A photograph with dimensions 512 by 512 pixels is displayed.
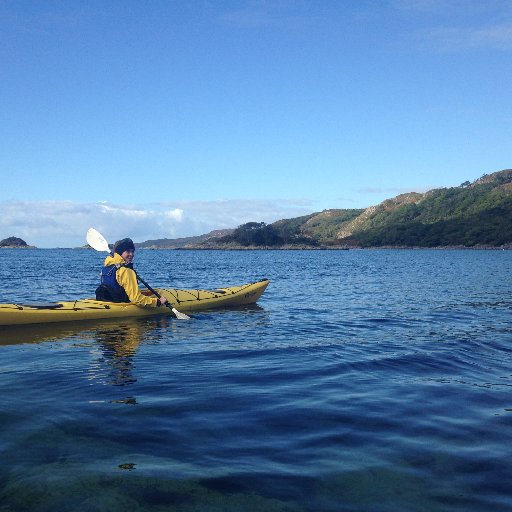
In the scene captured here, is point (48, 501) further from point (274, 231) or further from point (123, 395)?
point (274, 231)

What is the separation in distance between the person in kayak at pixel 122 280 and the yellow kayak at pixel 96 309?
275mm

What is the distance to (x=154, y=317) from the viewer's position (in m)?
14.0

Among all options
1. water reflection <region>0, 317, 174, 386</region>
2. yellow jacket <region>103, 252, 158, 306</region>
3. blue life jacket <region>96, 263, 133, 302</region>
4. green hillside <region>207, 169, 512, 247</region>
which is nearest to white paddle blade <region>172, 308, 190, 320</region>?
water reflection <region>0, 317, 174, 386</region>

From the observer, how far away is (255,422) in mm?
5461

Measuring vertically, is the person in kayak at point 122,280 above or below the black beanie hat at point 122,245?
below

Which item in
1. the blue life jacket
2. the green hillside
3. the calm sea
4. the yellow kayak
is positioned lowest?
the calm sea

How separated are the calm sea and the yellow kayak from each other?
1.13 m

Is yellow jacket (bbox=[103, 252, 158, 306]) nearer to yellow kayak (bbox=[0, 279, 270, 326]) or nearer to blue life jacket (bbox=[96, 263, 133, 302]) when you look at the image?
blue life jacket (bbox=[96, 263, 133, 302])

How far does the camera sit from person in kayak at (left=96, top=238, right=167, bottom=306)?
1277 centimetres

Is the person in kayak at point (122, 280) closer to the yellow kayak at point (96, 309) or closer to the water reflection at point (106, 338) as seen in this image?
the yellow kayak at point (96, 309)

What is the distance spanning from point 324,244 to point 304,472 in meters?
193

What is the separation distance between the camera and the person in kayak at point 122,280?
1277 centimetres

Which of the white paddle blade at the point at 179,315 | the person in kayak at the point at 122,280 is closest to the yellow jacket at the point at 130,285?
the person in kayak at the point at 122,280

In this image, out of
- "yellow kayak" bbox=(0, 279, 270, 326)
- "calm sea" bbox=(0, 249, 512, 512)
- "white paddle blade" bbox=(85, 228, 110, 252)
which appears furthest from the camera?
"white paddle blade" bbox=(85, 228, 110, 252)
